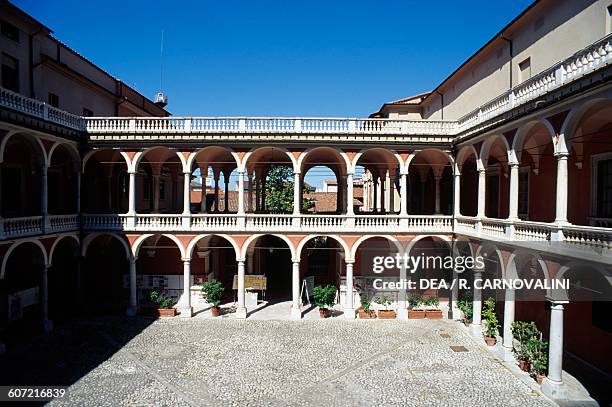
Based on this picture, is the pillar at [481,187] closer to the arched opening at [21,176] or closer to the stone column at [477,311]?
the stone column at [477,311]

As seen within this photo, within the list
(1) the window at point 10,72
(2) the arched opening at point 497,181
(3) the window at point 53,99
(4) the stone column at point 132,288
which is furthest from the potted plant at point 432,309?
(1) the window at point 10,72

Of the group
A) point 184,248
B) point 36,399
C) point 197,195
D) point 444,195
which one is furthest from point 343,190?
point 197,195

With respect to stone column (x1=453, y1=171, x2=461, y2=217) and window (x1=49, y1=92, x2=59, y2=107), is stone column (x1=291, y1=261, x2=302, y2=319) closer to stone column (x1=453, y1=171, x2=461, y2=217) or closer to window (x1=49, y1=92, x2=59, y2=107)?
stone column (x1=453, y1=171, x2=461, y2=217)

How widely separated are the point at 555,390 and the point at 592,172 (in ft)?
24.0

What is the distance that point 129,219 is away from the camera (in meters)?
18.5

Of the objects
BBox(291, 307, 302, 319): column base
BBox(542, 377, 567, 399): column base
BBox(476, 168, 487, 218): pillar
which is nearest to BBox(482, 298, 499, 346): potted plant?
BBox(542, 377, 567, 399): column base

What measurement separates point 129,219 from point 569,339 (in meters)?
20.3

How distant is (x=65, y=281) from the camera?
65.9 feet

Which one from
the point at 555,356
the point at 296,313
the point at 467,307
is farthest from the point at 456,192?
the point at 296,313

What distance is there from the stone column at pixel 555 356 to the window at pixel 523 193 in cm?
559

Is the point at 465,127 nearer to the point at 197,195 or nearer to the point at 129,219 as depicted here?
the point at 129,219

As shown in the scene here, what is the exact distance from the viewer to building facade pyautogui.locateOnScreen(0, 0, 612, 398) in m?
12.0

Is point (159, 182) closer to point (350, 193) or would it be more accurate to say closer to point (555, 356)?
point (350, 193)

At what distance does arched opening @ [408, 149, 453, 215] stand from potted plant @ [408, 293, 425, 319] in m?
4.74
